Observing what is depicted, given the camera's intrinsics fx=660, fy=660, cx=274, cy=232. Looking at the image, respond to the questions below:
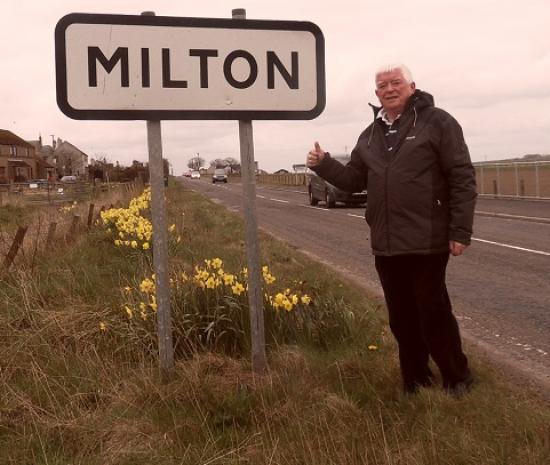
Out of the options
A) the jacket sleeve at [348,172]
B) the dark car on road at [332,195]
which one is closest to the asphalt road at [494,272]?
the jacket sleeve at [348,172]

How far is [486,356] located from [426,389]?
1297 millimetres

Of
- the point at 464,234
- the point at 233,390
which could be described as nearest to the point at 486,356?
the point at 464,234

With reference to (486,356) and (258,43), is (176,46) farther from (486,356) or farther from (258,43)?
(486,356)

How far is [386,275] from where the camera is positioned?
134 inches

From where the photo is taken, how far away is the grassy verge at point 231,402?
101 inches

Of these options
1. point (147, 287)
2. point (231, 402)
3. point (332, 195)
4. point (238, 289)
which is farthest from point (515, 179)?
point (231, 402)

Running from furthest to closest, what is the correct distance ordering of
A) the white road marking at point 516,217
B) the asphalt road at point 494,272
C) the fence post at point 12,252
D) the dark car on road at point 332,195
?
the dark car on road at point 332,195 < the white road marking at point 516,217 < the fence post at point 12,252 < the asphalt road at point 494,272

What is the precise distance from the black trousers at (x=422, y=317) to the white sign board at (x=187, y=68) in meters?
0.91

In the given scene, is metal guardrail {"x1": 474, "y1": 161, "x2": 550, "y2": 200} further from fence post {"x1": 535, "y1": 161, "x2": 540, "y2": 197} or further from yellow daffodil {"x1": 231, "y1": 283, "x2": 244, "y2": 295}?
yellow daffodil {"x1": 231, "y1": 283, "x2": 244, "y2": 295}

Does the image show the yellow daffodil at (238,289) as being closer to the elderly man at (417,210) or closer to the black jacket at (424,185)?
the elderly man at (417,210)

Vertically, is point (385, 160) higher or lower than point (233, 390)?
higher

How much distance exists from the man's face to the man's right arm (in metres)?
0.36

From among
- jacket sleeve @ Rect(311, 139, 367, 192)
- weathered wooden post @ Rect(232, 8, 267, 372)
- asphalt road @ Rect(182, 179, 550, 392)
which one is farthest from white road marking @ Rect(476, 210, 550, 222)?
weathered wooden post @ Rect(232, 8, 267, 372)

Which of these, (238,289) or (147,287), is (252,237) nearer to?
(238,289)
